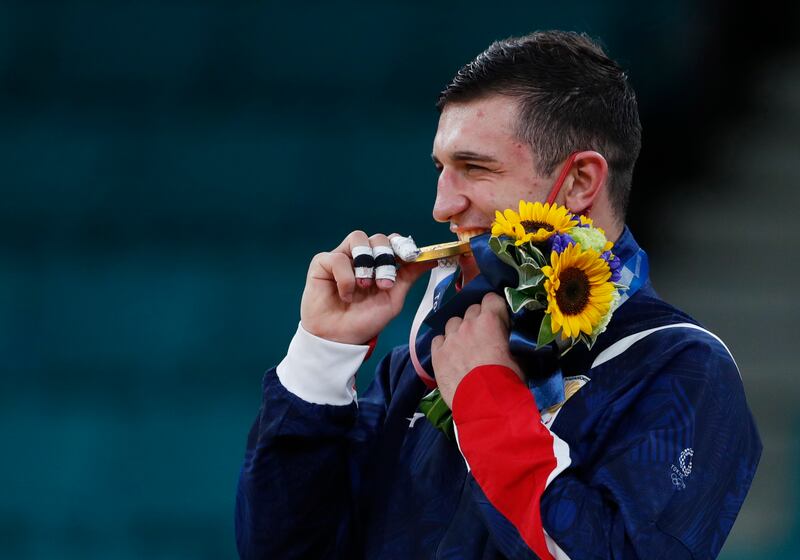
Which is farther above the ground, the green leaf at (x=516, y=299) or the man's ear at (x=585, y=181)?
the man's ear at (x=585, y=181)

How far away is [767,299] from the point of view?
3859mm

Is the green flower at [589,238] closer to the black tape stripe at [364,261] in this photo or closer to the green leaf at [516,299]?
the green leaf at [516,299]

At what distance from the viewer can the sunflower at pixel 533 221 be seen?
145 cm

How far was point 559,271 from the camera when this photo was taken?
140 centimetres

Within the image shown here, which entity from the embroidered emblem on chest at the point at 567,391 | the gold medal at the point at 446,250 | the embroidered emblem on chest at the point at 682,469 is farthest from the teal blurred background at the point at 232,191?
the embroidered emblem on chest at the point at 682,469

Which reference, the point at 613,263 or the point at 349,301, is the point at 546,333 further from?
the point at 349,301

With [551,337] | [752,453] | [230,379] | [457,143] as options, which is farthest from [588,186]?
[230,379]

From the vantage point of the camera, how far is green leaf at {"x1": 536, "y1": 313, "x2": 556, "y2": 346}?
1.38 m

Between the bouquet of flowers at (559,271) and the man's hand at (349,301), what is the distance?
214 mm

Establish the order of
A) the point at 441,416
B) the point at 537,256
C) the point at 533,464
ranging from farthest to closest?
1. the point at 441,416
2. the point at 537,256
3. the point at 533,464

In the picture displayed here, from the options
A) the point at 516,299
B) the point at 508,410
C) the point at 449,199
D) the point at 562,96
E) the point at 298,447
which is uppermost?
the point at 562,96

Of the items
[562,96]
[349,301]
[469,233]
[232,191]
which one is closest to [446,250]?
[469,233]

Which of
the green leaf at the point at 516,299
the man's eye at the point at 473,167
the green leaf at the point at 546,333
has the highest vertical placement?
the man's eye at the point at 473,167

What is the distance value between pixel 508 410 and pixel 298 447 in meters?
0.40
